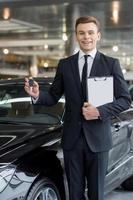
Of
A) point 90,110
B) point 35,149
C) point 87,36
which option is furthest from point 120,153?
point 87,36

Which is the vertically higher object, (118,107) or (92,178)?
(118,107)

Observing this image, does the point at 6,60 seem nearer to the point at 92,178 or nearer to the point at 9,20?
the point at 9,20

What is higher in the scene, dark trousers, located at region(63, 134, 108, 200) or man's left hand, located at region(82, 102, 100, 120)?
man's left hand, located at region(82, 102, 100, 120)

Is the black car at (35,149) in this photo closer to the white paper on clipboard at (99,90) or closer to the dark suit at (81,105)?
the dark suit at (81,105)

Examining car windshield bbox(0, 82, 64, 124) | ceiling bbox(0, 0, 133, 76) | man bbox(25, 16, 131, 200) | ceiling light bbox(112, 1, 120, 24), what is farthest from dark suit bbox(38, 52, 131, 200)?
ceiling light bbox(112, 1, 120, 24)

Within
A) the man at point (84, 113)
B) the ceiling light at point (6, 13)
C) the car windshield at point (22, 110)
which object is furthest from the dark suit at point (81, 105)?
the ceiling light at point (6, 13)

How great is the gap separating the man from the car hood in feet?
1.30

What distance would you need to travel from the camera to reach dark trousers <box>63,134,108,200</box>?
3.75 meters

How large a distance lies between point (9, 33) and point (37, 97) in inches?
937

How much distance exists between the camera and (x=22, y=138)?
4.28m

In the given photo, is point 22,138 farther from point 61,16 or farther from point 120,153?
point 61,16

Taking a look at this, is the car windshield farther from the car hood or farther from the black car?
the car hood

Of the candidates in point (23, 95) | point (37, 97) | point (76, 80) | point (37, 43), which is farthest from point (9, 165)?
point (37, 43)

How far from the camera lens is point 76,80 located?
→ 3740 millimetres
